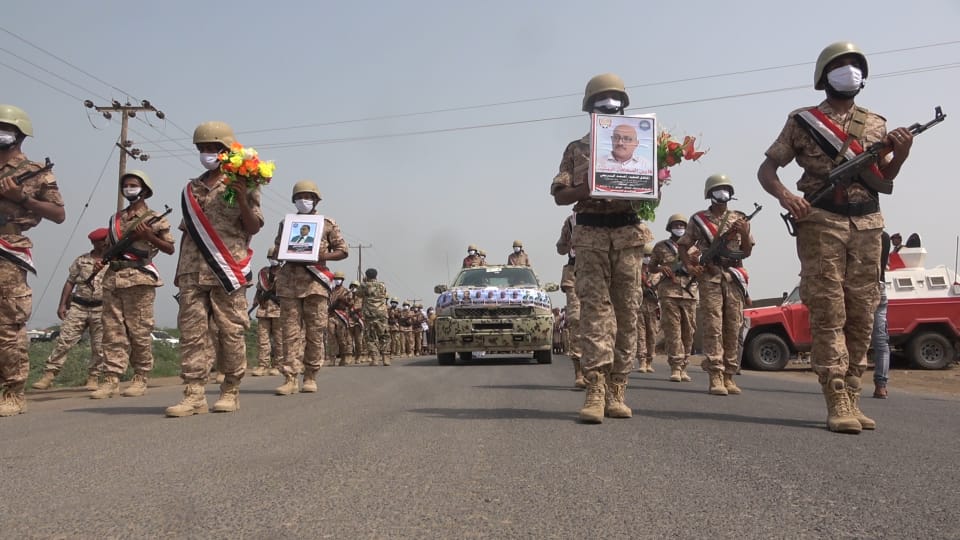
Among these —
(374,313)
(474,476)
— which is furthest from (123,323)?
(374,313)

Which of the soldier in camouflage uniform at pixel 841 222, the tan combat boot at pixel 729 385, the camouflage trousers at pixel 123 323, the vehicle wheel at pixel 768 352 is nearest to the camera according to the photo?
the soldier in camouflage uniform at pixel 841 222

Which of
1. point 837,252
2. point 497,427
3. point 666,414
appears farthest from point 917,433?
point 497,427

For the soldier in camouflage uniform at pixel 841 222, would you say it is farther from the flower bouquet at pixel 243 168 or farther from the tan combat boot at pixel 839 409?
the flower bouquet at pixel 243 168

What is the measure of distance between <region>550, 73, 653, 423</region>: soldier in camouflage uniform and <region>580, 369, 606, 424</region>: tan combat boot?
0.18ft

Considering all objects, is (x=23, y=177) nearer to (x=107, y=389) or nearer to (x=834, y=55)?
(x=107, y=389)

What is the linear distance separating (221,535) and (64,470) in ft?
4.94

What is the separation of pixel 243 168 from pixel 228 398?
76.2 inches

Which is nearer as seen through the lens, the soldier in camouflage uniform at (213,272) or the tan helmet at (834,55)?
the tan helmet at (834,55)

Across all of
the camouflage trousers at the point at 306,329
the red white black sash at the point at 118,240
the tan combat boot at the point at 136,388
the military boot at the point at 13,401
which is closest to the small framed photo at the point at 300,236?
the camouflage trousers at the point at 306,329

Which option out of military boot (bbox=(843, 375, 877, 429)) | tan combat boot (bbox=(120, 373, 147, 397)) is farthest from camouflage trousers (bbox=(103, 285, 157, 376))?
military boot (bbox=(843, 375, 877, 429))

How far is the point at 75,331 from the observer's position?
9.55 metres

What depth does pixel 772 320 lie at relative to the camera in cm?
1480

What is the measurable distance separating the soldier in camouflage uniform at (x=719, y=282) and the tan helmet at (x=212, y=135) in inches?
200

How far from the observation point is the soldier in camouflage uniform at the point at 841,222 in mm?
4719
